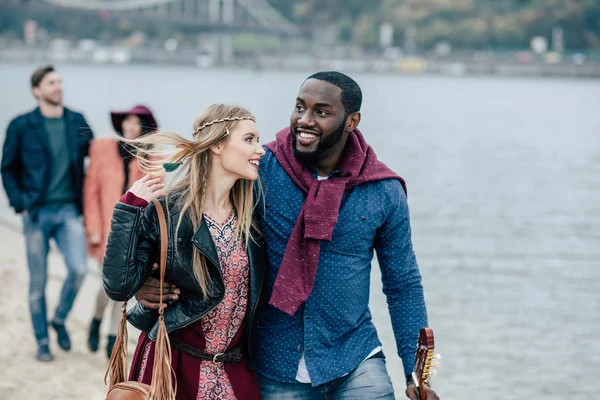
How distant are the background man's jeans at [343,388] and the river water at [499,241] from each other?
3573 mm

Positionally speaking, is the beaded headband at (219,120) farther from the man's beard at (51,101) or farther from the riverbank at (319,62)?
the riverbank at (319,62)

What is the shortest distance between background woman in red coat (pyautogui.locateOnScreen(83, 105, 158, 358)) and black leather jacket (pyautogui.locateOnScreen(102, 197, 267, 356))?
8.34 ft

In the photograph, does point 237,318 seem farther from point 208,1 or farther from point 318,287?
point 208,1

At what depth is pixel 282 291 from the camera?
9.26ft

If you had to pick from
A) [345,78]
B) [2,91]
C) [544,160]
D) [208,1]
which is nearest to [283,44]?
[208,1]

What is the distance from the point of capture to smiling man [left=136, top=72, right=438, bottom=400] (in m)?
2.86

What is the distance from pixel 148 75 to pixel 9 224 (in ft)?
352

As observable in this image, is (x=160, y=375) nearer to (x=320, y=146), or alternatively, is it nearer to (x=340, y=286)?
(x=340, y=286)

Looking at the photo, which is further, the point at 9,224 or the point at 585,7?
the point at 585,7

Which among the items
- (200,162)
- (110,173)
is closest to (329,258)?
(200,162)

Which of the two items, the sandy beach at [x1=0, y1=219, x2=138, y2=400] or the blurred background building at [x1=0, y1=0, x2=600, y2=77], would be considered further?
the blurred background building at [x1=0, y1=0, x2=600, y2=77]

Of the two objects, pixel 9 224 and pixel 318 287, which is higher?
A: pixel 318 287

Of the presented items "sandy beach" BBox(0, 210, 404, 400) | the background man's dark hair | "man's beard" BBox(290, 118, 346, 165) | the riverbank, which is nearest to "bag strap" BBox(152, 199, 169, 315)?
"man's beard" BBox(290, 118, 346, 165)

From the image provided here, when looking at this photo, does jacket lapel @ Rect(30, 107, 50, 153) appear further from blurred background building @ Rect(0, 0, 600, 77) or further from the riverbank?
the riverbank
